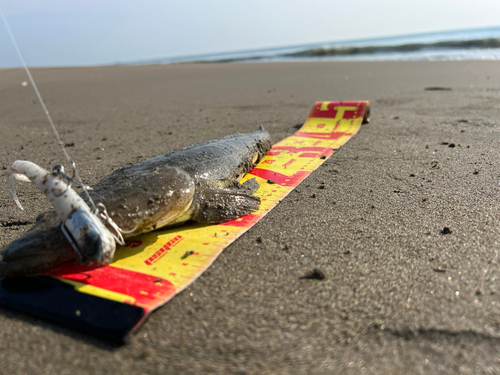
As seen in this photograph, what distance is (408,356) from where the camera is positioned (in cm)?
157

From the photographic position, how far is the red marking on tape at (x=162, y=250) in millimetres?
2312

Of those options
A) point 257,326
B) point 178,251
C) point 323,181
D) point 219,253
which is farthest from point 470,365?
point 323,181

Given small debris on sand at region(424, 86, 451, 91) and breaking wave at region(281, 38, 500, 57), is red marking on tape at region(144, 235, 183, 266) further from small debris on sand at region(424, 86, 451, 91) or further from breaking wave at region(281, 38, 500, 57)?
breaking wave at region(281, 38, 500, 57)

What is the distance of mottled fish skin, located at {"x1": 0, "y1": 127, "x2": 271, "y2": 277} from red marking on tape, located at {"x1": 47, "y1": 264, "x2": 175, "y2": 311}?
0.33 feet

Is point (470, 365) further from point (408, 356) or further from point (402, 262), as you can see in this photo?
point (402, 262)

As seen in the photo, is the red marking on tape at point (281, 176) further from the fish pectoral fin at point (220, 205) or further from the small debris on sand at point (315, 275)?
the small debris on sand at point (315, 275)

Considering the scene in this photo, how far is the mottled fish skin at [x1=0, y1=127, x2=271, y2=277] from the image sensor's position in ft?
6.84

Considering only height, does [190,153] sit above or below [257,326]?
above

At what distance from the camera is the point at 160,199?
2467mm

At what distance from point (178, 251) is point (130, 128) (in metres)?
4.40

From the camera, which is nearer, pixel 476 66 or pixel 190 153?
pixel 190 153

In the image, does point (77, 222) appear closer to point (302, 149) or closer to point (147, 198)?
point (147, 198)

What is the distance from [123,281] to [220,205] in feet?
3.25

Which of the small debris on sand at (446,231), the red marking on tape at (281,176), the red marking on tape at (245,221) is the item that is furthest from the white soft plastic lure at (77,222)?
the small debris on sand at (446,231)
